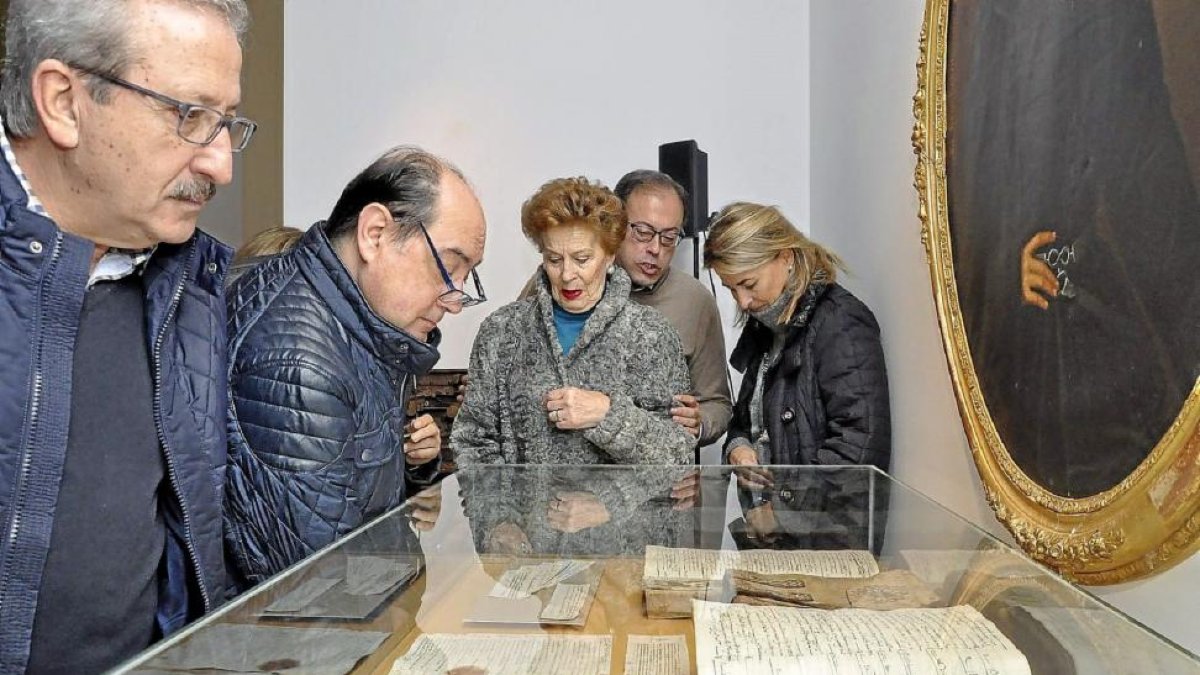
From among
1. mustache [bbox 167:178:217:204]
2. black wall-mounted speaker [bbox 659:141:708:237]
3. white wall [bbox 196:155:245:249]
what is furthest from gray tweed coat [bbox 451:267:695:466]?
white wall [bbox 196:155:245:249]

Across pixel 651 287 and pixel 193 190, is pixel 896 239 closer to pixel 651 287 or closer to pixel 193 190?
pixel 651 287

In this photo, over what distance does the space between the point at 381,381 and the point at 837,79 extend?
126 inches

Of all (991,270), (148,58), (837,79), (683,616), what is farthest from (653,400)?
(837,79)

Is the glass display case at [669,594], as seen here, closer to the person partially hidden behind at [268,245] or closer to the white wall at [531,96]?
the person partially hidden behind at [268,245]

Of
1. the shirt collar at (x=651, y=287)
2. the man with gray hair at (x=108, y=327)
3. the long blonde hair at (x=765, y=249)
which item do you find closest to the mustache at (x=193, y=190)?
the man with gray hair at (x=108, y=327)

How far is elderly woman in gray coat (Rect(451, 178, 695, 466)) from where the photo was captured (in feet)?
8.81

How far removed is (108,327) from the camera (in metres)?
1.43

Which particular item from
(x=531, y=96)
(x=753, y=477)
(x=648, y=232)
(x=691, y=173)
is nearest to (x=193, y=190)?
(x=753, y=477)

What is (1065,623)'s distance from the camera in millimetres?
1019

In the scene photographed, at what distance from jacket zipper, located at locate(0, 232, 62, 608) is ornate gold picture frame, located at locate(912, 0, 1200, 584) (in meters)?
1.50

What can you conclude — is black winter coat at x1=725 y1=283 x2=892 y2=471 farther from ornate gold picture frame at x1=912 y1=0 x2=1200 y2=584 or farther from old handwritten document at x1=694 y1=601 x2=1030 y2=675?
old handwritten document at x1=694 y1=601 x2=1030 y2=675

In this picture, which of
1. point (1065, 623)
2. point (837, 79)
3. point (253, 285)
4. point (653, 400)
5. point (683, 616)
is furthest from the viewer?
point (837, 79)

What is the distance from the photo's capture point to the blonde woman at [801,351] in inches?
113

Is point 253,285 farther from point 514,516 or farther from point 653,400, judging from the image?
point 653,400
